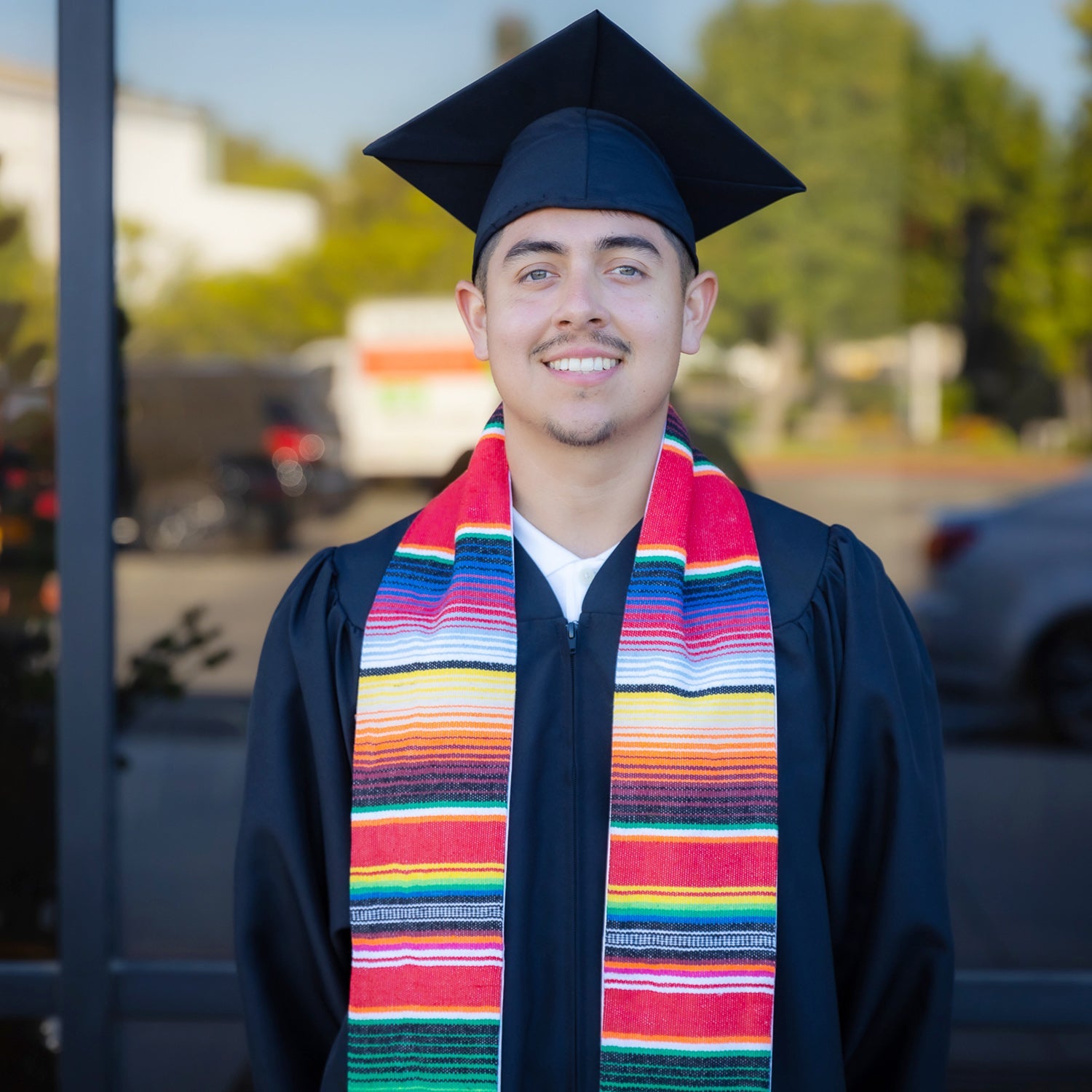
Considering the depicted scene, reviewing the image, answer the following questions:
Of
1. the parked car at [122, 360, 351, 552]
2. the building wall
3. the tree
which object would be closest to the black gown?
the tree

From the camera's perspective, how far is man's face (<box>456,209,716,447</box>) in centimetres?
169

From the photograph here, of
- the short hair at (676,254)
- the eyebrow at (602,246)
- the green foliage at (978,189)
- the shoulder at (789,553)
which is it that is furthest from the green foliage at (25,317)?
A: the green foliage at (978,189)

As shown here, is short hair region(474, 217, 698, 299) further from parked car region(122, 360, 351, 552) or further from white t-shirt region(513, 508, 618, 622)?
parked car region(122, 360, 351, 552)

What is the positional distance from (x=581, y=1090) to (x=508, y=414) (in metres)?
0.89

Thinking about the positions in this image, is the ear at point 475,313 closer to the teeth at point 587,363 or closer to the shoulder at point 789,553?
the teeth at point 587,363

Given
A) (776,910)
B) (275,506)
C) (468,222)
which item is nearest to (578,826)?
(776,910)

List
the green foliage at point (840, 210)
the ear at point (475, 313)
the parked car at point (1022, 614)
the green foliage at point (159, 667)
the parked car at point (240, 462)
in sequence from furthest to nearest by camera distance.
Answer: the green foliage at point (840, 210), the parked car at point (240, 462), the parked car at point (1022, 614), the green foliage at point (159, 667), the ear at point (475, 313)

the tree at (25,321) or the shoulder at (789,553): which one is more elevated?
the tree at (25,321)

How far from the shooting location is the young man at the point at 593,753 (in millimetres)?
1644

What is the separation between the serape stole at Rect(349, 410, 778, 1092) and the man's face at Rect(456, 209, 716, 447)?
0.69 ft

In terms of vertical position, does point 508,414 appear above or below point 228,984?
above

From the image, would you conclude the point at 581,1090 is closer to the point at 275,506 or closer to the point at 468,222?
the point at 468,222

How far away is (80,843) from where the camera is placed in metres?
2.72

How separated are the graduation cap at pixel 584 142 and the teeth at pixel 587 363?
7.7 inches
